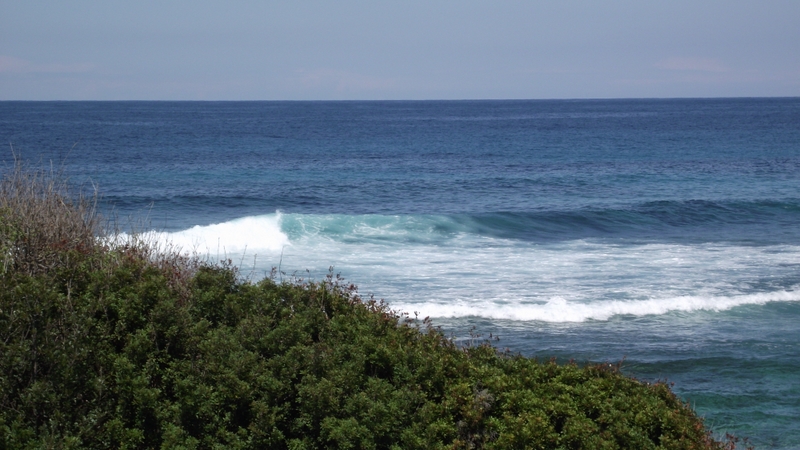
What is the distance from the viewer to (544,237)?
1030 inches

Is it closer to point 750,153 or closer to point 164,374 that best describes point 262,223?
point 164,374

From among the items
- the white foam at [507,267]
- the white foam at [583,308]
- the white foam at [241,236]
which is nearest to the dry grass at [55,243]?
the white foam at [507,267]

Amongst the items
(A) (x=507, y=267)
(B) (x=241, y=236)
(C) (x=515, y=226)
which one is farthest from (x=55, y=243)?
(C) (x=515, y=226)

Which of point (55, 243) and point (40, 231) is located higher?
point (40, 231)

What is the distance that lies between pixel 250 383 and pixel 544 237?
20577 millimetres

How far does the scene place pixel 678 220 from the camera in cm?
2916

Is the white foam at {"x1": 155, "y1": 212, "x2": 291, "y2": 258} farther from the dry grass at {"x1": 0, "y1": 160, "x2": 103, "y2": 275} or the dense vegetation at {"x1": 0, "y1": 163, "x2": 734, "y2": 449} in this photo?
the dense vegetation at {"x1": 0, "y1": 163, "x2": 734, "y2": 449}

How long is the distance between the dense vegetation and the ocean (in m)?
3.00

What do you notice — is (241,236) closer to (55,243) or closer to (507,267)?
(507,267)

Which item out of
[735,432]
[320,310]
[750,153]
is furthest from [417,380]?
[750,153]

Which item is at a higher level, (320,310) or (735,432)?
(320,310)

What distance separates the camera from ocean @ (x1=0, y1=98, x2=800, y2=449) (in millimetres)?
13352

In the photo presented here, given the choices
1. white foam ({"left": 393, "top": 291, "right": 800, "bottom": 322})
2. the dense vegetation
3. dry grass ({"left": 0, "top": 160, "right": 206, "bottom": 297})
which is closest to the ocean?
white foam ({"left": 393, "top": 291, "right": 800, "bottom": 322})

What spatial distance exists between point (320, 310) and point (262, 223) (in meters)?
19.6
